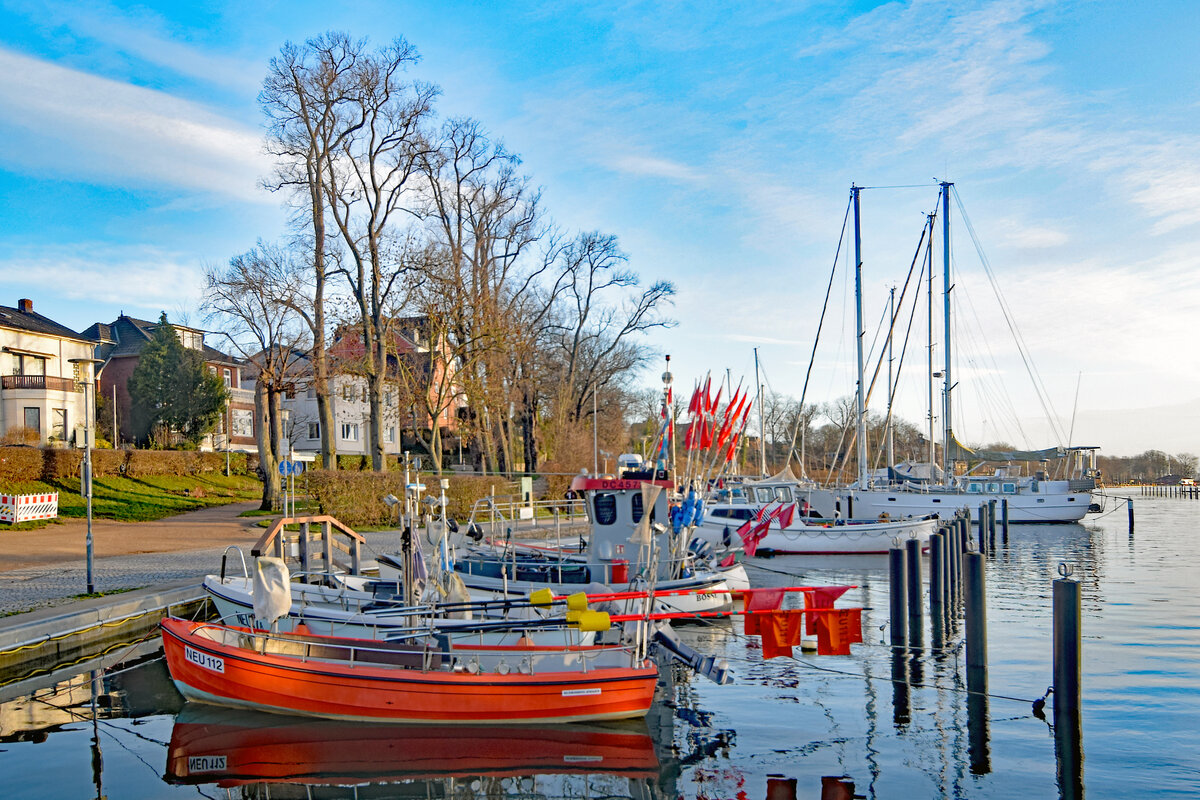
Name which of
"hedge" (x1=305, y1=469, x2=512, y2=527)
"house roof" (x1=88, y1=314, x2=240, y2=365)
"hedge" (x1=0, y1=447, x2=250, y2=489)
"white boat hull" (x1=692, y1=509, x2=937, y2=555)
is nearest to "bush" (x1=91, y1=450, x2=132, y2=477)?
"hedge" (x1=0, y1=447, x2=250, y2=489)

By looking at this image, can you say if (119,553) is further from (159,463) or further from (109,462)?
(159,463)

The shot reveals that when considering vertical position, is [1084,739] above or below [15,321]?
below

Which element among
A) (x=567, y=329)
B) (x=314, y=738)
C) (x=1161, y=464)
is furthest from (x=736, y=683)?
(x=1161, y=464)

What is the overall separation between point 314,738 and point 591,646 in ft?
12.6

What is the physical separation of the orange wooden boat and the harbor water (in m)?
0.29

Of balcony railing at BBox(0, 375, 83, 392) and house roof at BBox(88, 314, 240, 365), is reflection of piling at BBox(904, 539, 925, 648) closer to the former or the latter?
balcony railing at BBox(0, 375, 83, 392)

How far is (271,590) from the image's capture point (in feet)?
39.6

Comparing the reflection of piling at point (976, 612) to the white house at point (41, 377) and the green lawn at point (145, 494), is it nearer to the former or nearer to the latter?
the green lawn at point (145, 494)

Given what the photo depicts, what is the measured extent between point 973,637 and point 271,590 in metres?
10.4

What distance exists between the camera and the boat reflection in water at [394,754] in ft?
33.7

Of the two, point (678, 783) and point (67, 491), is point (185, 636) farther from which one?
point (67, 491)

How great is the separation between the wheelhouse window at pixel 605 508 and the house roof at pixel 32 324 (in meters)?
42.6

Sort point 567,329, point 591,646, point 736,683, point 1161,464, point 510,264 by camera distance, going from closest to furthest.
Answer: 1. point 591,646
2. point 736,683
3. point 510,264
4. point 567,329
5. point 1161,464

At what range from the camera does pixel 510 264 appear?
4850cm
